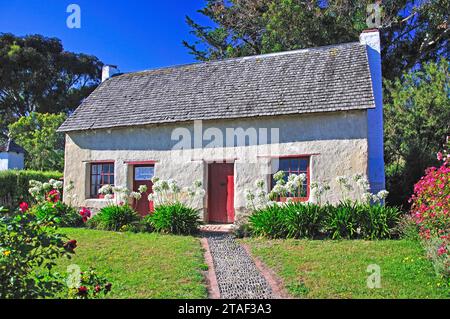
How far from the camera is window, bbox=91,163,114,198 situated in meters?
15.5

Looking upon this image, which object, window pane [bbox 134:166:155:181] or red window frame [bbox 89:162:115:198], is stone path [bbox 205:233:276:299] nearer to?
window pane [bbox 134:166:155:181]

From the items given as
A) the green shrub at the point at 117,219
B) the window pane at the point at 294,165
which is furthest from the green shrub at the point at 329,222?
the green shrub at the point at 117,219

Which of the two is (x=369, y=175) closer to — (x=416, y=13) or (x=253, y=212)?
(x=253, y=212)

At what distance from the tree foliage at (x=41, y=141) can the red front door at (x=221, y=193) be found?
546 inches

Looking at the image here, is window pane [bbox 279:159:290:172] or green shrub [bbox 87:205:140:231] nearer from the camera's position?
green shrub [bbox 87:205:140:231]

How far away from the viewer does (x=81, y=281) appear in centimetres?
490

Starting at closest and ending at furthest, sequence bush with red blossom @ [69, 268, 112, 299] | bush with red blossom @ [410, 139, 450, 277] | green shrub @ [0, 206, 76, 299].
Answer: green shrub @ [0, 206, 76, 299], bush with red blossom @ [69, 268, 112, 299], bush with red blossom @ [410, 139, 450, 277]

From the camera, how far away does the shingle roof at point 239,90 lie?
42.3ft

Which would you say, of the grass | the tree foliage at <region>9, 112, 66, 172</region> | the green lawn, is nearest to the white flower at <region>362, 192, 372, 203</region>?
the green lawn

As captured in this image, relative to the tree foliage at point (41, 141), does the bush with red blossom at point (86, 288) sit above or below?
below

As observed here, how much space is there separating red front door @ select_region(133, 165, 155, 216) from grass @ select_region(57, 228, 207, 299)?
11.1ft

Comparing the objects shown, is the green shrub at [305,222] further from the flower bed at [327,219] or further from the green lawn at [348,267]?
the green lawn at [348,267]

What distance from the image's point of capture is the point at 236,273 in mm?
7352
